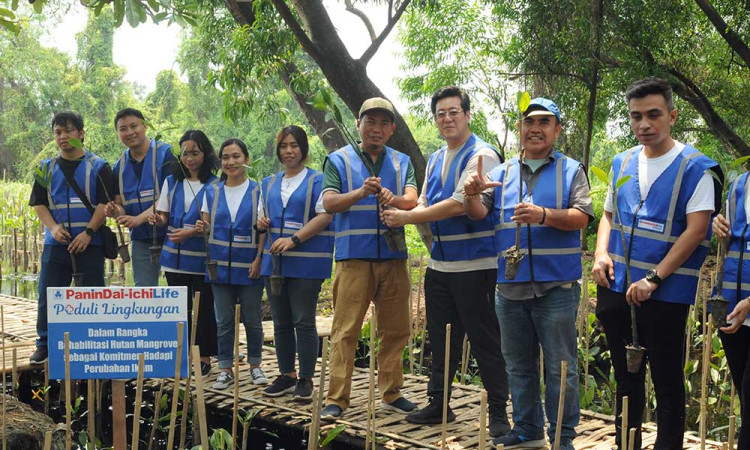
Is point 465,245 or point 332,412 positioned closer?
point 465,245

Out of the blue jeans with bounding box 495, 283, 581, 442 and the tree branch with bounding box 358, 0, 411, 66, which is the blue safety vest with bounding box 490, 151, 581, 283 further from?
the tree branch with bounding box 358, 0, 411, 66

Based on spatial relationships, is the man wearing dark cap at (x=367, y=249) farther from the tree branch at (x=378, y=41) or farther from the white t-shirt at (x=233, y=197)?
the tree branch at (x=378, y=41)

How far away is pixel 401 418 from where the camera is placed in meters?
4.30

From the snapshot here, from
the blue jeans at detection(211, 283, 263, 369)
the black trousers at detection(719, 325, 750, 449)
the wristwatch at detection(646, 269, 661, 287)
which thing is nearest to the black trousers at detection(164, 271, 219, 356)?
the blue jeans at detection(211, 283, 263, 369)

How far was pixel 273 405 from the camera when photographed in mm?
4590

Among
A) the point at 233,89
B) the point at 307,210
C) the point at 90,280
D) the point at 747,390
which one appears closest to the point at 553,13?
the point at 233,89

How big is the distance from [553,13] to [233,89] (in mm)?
3490

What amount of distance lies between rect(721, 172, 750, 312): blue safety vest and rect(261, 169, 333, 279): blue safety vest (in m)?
2.26

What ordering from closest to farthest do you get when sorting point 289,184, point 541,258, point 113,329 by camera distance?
point 113,329
point 541,258
point 289,184

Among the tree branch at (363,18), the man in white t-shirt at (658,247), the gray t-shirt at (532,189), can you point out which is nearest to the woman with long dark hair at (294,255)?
the gray t-shirt at (532,189)

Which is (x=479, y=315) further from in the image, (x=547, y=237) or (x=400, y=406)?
(x=400, y=406)

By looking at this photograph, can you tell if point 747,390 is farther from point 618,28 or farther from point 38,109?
point 38,109

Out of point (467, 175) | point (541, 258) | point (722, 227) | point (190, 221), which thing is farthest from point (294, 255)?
point (722, 227)

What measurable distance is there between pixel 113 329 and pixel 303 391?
1.80 metres
